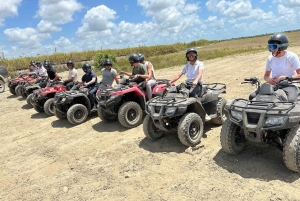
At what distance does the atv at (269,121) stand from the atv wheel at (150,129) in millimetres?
1631

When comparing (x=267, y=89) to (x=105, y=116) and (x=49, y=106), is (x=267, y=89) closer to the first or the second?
(x=105, y=116)

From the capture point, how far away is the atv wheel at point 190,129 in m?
4.99

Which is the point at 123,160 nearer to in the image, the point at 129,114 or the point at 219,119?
the point at 129,114

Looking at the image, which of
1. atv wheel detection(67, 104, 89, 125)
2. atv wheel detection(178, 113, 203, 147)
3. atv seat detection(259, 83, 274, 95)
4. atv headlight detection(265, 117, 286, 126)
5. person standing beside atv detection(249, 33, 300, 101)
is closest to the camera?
atv headlight detection(265, 117, 286, 126)

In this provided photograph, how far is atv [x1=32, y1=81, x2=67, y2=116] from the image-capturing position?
29.9 ft

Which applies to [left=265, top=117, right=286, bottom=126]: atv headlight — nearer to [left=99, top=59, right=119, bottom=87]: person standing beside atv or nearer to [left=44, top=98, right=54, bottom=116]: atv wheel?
[left=99, top=59, right=119, bottom=87]: person standing beside atv

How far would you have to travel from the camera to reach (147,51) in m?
41.2

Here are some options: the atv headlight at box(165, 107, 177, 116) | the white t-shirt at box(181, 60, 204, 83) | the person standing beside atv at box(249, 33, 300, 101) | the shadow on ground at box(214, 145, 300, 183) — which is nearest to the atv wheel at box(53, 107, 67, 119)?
the white t-shirt at box(181, 60, 204, 83)

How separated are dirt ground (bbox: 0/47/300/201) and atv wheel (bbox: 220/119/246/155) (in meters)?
0.17

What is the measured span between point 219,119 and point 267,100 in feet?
6.83

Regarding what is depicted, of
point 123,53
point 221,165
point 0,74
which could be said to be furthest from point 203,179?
point 123,53

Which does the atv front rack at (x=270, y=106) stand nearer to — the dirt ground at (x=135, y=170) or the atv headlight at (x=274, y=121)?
the atv headlight at (x=274, y=121)

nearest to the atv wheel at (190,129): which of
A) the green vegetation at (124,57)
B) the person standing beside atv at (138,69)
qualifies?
the person standing beside atv at (138,69)

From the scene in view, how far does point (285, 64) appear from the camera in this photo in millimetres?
4730
